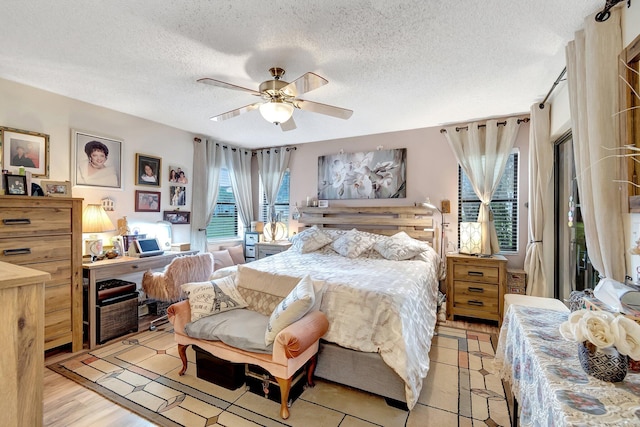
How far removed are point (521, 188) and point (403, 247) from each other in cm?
181

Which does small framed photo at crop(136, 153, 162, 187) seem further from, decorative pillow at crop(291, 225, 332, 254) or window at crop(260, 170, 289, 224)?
decorative pillow at crop(291, 225, 332, 254)

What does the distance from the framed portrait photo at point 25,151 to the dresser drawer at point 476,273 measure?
4805 mm

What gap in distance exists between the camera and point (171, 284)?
328cm

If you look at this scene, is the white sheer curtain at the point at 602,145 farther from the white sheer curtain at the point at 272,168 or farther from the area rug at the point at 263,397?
the white sheer curtain at the point at 272,168

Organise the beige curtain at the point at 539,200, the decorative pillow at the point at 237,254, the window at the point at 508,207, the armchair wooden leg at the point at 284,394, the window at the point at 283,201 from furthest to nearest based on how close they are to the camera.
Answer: the window at the point at 283,201, the decorative pillow at the point at 237,254, the window at the point at 508,207, the beige curtain at the point at 539,200, the armchair wooden leg at the point at 284,394

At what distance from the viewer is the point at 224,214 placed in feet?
18.0

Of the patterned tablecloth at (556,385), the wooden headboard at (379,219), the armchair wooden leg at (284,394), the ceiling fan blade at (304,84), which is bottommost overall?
the armchair wooden leg at (284,394)

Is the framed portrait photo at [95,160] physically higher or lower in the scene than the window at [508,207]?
higher

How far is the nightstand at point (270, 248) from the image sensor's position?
15.4ft

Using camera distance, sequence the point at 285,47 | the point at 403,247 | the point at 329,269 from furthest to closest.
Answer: the point at 403,247
the point at 329,269
the point at 285,47

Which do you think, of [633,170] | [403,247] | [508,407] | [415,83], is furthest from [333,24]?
[508,407]

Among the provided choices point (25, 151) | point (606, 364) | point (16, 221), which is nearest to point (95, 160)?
point (25, 151)

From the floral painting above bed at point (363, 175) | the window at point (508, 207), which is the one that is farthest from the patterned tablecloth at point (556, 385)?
the floral painting above bed at point (363, 175)

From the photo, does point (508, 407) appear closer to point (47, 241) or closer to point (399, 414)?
point (399, 414)
